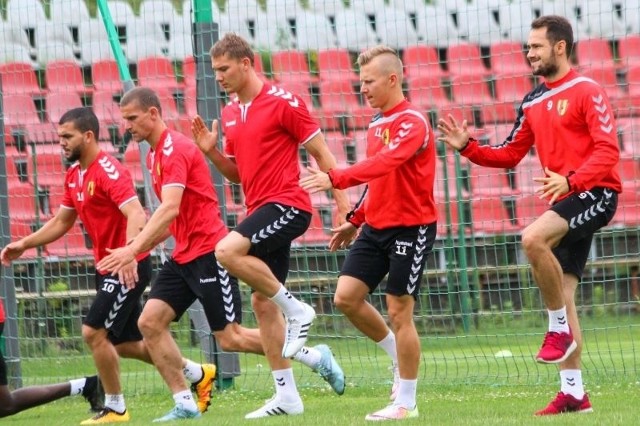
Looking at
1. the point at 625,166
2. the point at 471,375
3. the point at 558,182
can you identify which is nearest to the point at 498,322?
the point at 471,375

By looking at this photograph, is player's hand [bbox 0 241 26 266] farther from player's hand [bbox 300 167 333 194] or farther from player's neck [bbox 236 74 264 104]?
player's hand [bbox 300 167 333 194]

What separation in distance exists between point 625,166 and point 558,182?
4.37m

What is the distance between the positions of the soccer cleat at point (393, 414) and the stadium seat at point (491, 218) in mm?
3761

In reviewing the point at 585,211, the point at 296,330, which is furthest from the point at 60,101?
the point at 585,211

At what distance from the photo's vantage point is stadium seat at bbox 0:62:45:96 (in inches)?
486

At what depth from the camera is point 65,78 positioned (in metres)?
12.3

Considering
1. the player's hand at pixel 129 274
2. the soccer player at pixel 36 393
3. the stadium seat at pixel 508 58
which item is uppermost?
the stadium seat at pixel 508 58

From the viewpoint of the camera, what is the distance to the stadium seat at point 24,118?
1226 centimetres

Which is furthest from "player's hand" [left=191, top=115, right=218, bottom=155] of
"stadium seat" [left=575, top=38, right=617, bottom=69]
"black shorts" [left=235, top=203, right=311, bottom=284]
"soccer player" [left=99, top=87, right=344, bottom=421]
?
"stadium seat" [left=575, top=38, right=617, bottom=69]

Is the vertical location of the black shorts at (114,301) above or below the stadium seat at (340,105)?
below

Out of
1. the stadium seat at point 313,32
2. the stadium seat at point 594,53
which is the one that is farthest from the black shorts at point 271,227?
the stadium seat at point 594,53

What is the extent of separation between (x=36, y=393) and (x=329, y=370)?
81.8 inches

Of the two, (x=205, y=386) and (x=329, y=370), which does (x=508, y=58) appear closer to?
(x=329, y=370)

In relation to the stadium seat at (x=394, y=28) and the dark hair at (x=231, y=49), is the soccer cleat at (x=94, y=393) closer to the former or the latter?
the dark hair at (x=231, y=49)
